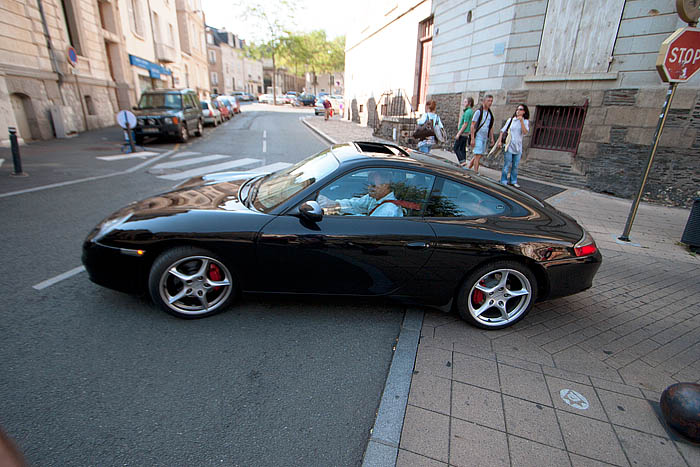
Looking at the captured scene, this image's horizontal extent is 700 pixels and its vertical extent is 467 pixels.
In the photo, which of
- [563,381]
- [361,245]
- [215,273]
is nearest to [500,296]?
[563,381]

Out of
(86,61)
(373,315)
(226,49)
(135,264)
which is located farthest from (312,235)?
(226,49)

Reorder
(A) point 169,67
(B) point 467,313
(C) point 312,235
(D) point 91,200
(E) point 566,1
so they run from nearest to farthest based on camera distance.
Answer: (C) point 312,235 → (B) point 467,313 → (D) point 91,200 → (E) point 566,1 → (A) point 169,67

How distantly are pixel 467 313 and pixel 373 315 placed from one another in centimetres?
83

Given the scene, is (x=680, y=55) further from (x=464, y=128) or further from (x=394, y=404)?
(x=394, y=404)

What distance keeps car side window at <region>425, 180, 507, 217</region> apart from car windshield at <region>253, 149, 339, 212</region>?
3.05 ft

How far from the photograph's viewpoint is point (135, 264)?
2959 mm

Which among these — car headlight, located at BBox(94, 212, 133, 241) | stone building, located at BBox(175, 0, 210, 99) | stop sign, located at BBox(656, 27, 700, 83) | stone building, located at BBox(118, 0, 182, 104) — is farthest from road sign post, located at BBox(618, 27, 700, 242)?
stone building, located at BBox(175, 0, 210, 99)

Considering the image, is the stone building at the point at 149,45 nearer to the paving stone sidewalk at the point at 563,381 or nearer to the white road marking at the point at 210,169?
the white road marking at the point at 210,169

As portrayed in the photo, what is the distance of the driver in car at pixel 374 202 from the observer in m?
3.12

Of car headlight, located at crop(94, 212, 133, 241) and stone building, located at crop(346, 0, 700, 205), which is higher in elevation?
stone building, located at crop(346, 0, 700, 205)

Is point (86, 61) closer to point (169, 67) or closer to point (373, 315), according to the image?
point (169, 67)

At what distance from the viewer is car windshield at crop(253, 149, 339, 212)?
319 cm

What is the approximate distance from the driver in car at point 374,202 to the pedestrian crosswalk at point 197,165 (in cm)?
616

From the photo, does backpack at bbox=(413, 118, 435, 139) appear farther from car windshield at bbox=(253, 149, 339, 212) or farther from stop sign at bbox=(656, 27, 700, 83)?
car windshield at bbox=(253, 149, 339, 212)
